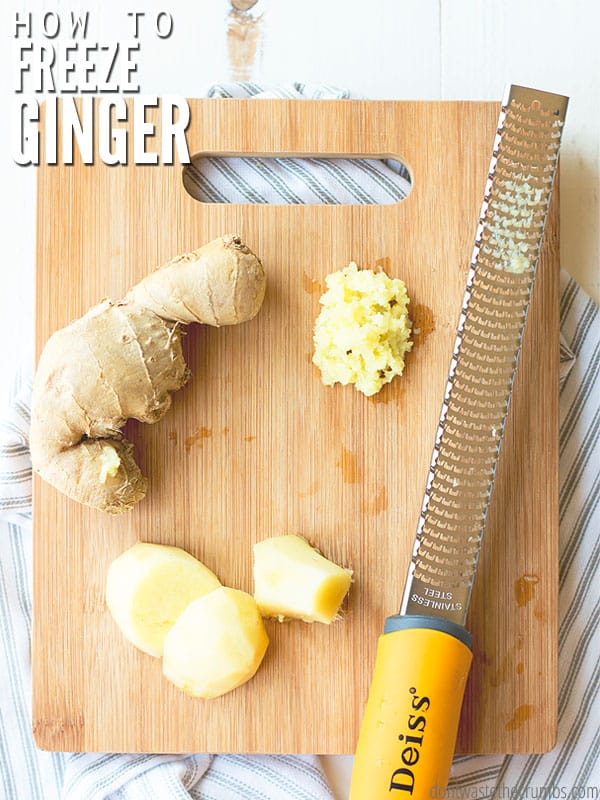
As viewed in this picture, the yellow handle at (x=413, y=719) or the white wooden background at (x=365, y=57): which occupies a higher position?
the white wooden background at (x=365, y=57)

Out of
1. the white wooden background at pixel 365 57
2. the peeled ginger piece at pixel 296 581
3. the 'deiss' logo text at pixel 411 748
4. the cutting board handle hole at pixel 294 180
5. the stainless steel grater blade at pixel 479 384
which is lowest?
the 'deiss' logo text at pixel 411 748

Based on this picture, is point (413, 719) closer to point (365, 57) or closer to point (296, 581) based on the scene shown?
point (296, 581)

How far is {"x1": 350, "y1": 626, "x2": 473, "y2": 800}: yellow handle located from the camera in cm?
133

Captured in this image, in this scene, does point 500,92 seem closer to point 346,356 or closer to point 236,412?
point 346,356

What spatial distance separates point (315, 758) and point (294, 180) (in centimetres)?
102

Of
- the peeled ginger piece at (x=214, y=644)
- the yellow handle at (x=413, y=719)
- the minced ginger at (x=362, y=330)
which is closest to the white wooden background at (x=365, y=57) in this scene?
the minced ginger at (x=362, y=330)

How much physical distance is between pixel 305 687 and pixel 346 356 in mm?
568

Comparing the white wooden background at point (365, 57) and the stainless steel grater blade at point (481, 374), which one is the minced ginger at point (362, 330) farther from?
the white wooden background at point (365, 57)

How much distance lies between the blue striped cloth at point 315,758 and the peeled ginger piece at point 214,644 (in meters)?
0.21

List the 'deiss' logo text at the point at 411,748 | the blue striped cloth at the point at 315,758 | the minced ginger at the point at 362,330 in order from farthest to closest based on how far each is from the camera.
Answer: the blue striped cloth at the point at 315,758, the minced ginger at the point at 362,330, the 'deiss' logo text at the point at 411,748

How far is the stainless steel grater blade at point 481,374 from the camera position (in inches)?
55.7

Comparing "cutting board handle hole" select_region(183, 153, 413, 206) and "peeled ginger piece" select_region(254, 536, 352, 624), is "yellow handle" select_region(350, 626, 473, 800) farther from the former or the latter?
"cutting board handle hole" select_region(183, 153, 413, 206)

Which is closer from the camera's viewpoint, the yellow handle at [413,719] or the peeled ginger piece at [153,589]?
the yellow handle at [413,719]

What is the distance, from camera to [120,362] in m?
1.37
